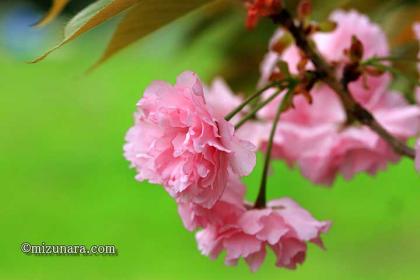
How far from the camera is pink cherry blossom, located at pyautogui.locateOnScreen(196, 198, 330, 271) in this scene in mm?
632

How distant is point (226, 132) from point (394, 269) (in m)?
2.17

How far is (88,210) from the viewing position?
9.91ft

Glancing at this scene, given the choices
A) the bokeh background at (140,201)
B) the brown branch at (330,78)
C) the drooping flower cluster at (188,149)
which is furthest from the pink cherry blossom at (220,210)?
the bokeh background at (140,201)

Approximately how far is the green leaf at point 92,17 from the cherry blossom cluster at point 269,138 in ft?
0.20

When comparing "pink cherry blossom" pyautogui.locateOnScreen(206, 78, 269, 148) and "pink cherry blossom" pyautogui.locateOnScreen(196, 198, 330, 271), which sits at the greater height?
"pink cherry blossom" pyautogui.locateOnScreen(206, 78, 269, 148)

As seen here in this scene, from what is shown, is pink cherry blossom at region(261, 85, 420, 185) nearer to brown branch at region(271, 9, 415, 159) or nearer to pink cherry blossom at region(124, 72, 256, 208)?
brown branch at region(271, 9, 415, 159)

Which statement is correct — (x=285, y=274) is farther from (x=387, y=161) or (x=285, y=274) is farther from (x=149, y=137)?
(x=149, y=137)

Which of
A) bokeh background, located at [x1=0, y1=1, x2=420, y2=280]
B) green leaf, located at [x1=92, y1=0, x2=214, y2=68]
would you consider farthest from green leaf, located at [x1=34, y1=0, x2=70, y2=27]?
bokeh background, located at [x1=0, y1=1, x2=420, y2=280]

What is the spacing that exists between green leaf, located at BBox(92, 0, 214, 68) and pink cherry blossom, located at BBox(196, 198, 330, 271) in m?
0.16

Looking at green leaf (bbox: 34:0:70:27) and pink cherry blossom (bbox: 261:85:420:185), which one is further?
pink cherry blossom (bbox: 261:85:420:185)

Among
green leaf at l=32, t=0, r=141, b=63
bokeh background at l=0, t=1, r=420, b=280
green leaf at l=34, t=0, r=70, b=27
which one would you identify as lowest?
bokeh background at l=0, t=1, r=420, b=280

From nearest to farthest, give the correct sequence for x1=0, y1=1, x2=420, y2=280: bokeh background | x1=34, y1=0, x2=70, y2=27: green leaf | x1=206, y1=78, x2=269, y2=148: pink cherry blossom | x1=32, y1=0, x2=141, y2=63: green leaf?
x1=32, y1=0, x2=141, y2=63: green leaf
x1=34, y1=0, x2=70, y2=27: green leaf
x1=206, y1=78, x2=269, y2=148: pink cherry blossom
x1=0, y1=1, x2=420, y2=280: bokeh background

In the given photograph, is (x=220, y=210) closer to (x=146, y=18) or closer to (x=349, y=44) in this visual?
(x=146, y=18)

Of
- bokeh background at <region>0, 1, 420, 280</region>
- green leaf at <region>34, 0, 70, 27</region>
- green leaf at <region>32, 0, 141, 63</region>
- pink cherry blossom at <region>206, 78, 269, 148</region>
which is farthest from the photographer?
bokeh background at <region>0, 1, 420, 280</region>
